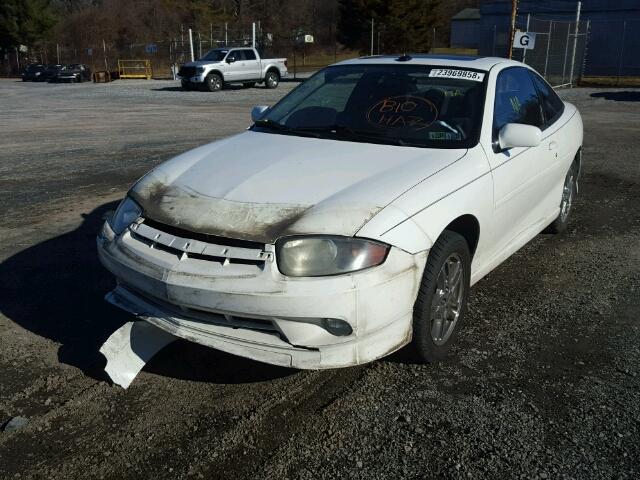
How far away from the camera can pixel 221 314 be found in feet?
9.47

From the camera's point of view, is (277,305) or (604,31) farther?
(604,31)

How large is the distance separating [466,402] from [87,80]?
40.5 meters

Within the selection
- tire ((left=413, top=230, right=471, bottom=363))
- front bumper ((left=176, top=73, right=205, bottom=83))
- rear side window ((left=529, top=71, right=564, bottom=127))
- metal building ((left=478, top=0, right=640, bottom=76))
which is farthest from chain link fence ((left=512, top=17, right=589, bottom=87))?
tire ((left=413, top=230, right=471, bottom=363))

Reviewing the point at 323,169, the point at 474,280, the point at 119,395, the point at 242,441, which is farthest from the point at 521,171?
the point at 119,395

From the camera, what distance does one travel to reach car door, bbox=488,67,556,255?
387cm

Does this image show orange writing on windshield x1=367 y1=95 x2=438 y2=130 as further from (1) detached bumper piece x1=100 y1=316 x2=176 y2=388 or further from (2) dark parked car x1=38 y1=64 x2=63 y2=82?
(2) dark parked car x1=38 y1=64 x2=63 y2=82

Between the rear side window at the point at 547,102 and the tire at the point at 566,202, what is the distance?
579mm

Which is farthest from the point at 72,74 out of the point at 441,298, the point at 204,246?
the point at 441,298

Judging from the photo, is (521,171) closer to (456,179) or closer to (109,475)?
(456,179)

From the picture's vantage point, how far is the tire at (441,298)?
3.10 m

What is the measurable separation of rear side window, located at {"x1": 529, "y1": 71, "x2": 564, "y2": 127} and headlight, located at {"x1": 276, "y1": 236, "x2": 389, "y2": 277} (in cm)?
265

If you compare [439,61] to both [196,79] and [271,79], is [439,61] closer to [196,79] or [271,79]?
[196,79]

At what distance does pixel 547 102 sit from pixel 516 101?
0.76 m

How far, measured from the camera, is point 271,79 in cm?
2777
